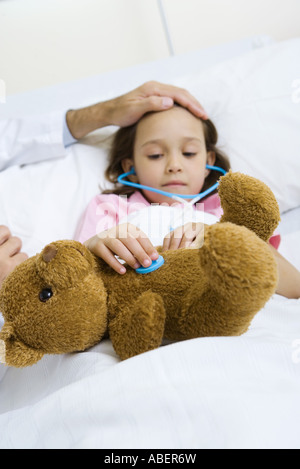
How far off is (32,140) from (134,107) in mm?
307

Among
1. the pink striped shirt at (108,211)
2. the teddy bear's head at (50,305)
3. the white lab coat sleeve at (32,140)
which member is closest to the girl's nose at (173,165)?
the pink striped shirt at (108,211)

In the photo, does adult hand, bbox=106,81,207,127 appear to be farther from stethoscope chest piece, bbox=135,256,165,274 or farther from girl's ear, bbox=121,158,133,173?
stethoscope chest piece, bbox=135,256,165,274

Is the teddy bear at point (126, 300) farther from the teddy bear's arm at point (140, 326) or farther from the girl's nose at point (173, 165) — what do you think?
the girl's nose at point (173, 165)

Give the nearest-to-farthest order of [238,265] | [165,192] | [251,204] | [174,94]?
[238,265] → [251,204] → [165,192] → [174,94]

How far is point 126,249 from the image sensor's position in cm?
63

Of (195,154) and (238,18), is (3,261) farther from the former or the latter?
(238,18)

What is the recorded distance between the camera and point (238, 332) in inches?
22.4

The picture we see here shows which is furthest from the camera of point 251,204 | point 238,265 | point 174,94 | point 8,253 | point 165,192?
point 174,94

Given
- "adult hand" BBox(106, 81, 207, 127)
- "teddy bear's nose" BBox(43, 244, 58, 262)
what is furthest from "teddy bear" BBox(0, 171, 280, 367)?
"adult hand" BBox(106, 81, 207, 127)

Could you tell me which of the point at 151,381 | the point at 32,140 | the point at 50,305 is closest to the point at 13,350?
the point at 50,305

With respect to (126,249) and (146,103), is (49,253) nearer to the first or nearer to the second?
(126,249)

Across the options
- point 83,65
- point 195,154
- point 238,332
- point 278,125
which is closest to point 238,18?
point 83,65

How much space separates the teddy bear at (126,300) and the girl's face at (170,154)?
1.70ft
